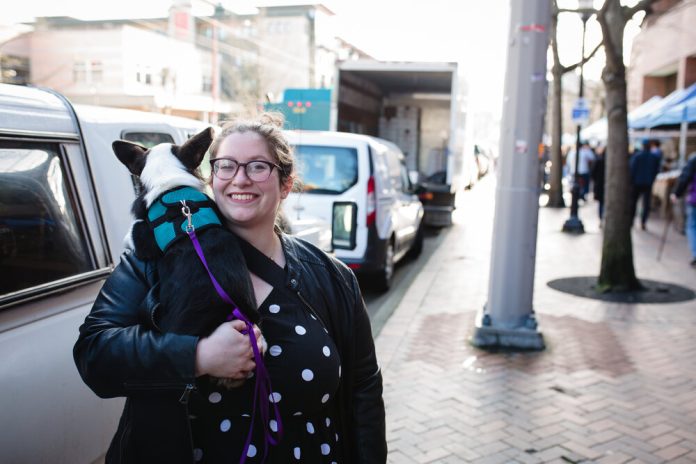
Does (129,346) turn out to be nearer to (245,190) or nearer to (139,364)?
(139,364)

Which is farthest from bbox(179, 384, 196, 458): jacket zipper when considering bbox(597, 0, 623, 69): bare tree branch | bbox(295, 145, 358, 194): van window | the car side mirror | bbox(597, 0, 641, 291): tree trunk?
bbox(597, 0, 623, 69): bare tree branch

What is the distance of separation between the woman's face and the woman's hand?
0.39 m

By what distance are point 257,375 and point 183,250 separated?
0.41 metres

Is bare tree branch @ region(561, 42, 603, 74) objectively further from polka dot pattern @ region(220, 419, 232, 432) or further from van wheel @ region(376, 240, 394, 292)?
polka dot pattern @ region(220, 419, 232, 432)

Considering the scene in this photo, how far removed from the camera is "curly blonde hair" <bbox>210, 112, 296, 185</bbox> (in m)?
2.02

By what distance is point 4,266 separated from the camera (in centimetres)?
235

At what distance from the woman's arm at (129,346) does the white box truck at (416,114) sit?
9762 millimetres

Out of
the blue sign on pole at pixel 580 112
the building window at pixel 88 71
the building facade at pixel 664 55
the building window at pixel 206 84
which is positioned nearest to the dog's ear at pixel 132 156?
the blue sign on pole at pixel 580 112

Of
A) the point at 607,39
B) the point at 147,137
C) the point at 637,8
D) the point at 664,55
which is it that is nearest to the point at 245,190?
the point at 147,137

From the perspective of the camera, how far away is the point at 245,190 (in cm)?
193

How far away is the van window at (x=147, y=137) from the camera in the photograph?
3.35 metres

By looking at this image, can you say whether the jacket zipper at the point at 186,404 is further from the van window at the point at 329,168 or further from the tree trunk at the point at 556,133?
the tree trunk at the point at 556,133

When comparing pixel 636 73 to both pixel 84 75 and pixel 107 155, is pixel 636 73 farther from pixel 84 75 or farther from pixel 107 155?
pixel 84 75

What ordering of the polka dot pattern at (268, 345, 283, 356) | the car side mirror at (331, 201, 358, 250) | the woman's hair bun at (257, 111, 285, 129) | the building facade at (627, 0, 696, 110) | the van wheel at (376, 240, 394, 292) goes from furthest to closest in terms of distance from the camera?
the building facade at (627, 0, 696, 110) < the van wheel at (376, 240, 394, 292) < the car side mirror at (331, 201, 358, 250) < the woman's hair bun at (257, 111, 285, 129) < the polka dot pattern at (268, 345, 283, 356)
